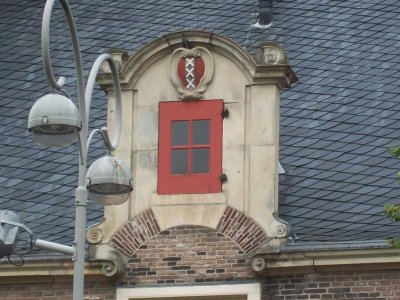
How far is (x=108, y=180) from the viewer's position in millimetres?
20547

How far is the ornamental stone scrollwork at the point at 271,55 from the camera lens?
83.3 feet

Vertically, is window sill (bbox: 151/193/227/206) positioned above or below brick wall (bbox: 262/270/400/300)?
above

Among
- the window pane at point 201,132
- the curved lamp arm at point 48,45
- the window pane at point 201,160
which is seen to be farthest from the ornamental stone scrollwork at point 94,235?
the curved lamp arm at point 48,45

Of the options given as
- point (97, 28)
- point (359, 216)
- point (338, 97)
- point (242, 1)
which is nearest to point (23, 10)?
point (97, 28)

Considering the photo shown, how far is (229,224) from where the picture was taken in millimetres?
25156

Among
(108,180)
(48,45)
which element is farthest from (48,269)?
(48,45)

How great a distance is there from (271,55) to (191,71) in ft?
3.73

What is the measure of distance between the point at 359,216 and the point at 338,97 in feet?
9.72

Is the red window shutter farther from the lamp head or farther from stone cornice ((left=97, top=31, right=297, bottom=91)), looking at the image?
the lamp head

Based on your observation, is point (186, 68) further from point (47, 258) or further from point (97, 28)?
point (97, 28)

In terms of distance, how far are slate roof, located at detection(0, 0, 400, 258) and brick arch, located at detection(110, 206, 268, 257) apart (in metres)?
0.57

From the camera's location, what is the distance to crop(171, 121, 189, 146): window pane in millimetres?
25797

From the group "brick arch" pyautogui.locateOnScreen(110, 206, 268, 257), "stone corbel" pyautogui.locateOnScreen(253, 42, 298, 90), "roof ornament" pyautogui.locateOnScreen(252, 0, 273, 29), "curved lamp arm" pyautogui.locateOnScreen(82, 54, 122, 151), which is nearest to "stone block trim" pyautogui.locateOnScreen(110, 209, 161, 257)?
"brick arch" pyautogui.locateOnScreen(110, 206, 268, 257)

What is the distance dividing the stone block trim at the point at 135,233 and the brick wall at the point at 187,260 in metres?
0.07
